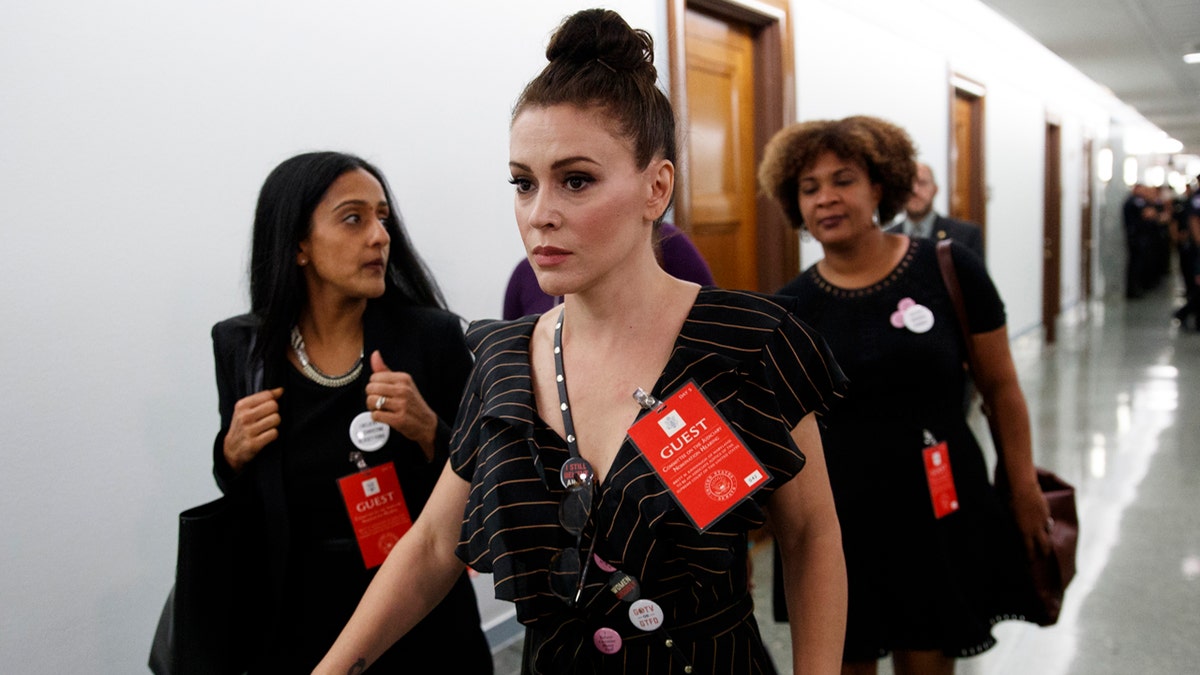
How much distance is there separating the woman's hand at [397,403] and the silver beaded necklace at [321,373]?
6 centimetres

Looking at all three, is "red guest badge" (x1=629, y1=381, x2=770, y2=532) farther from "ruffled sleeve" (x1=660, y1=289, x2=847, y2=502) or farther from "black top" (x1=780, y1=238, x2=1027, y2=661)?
"black top" (x1=780, y1=238, x2=1027, y2=661)

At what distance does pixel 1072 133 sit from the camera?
1217 cm

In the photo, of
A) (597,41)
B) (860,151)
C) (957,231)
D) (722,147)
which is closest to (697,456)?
(597,41)

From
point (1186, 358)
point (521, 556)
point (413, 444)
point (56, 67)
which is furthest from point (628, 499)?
point (1186, 358)

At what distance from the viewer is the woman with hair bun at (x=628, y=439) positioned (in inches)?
40.3

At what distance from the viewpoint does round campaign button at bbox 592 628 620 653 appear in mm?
1048

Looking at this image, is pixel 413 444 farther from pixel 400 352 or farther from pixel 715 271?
pixel 715 271

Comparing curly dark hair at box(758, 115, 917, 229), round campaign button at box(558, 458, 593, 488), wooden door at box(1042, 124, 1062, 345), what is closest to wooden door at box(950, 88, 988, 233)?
wooden door at box(1042, 124, 1062, 345)

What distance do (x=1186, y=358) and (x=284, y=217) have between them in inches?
363

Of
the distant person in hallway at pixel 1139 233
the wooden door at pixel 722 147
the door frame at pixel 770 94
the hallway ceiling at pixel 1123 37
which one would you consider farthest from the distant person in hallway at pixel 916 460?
the distant person in hallway at pixel 1139 233

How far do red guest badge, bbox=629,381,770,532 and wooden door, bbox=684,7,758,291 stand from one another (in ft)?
8.95

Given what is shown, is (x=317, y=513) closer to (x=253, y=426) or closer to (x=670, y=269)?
(x=253, y=426)

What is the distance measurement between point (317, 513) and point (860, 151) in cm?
153

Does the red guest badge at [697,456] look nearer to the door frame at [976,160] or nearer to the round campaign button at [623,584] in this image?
the round campaign button at [623,584]
